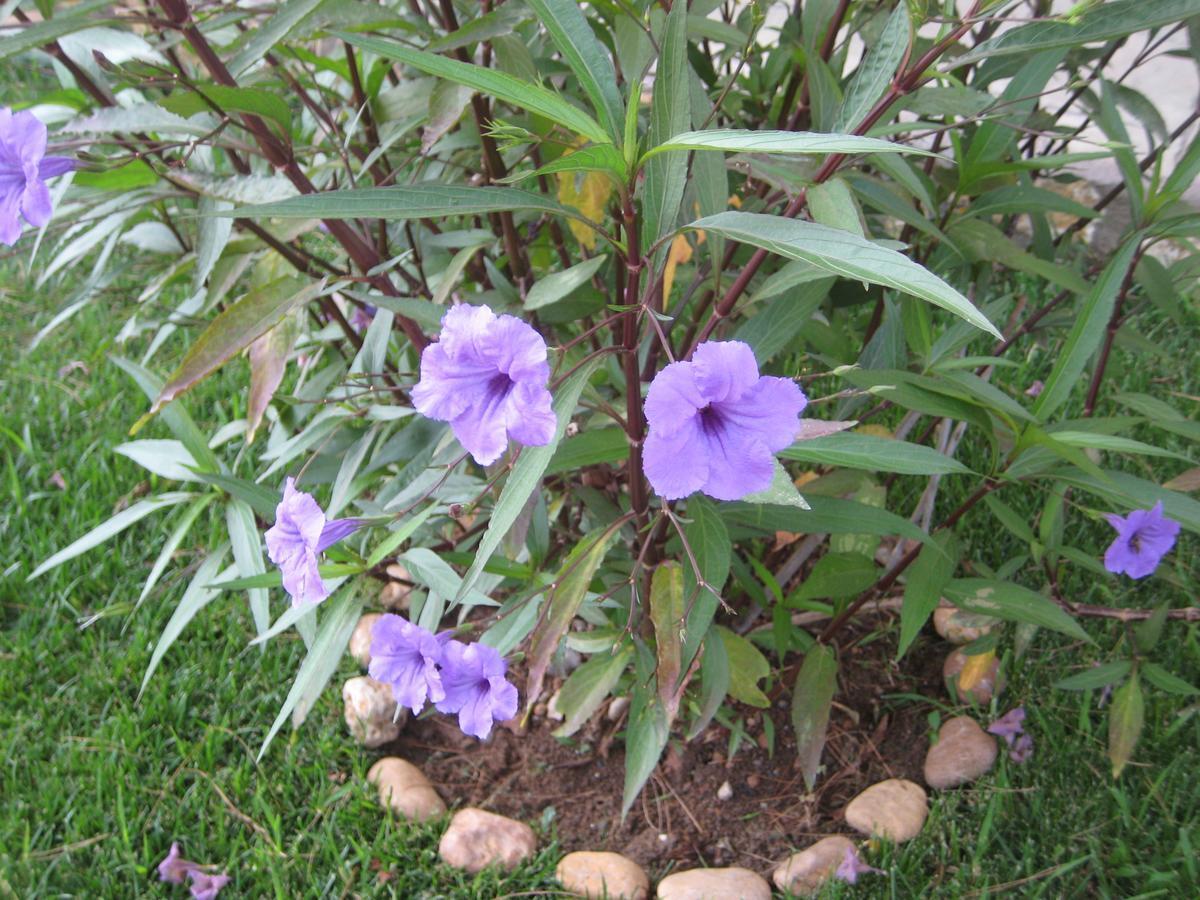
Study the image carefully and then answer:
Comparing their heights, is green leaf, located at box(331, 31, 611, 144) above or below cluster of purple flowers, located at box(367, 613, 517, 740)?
above

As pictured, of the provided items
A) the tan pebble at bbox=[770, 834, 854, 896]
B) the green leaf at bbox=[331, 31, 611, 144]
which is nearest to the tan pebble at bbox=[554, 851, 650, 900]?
the tan pebble at bbox=[770, 834, 854, 896]

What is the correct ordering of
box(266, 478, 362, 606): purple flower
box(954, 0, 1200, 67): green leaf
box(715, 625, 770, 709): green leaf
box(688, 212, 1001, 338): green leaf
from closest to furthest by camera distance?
box(688, 212, 1001, 338): green leaf, box(954, 0, 1200, 67): green leaf, box(266, 478, 362, 606): purple flower, box(715, 625, 770, 709): green leaf

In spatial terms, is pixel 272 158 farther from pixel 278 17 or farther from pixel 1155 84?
pixel 1155 84

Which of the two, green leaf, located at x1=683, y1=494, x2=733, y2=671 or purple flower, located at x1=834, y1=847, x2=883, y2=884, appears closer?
green leaf, located at x1=683, y1=494, x2=733, y2=671

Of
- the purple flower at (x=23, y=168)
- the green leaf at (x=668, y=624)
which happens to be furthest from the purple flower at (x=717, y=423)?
the purple flower at (x=23, y=168)

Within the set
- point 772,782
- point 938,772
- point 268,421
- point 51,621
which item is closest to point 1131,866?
point 938,772

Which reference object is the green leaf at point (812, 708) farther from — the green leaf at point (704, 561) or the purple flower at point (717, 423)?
the purple flower at point (717, 423)

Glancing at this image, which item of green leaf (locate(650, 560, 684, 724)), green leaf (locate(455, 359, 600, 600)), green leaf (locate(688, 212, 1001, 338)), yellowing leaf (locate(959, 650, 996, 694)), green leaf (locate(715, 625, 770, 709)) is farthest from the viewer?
yellowing leaf (locate(959, 650, 996, 694))

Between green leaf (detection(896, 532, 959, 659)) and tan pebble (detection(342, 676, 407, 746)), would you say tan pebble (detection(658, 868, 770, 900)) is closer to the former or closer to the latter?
green leaf (detection(896, 532, 959, 659))
